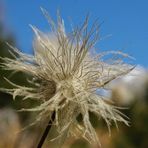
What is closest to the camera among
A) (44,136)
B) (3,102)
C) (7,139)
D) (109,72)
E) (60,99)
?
(44,136)

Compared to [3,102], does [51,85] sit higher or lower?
lower

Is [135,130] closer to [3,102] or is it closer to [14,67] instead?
[3,102]

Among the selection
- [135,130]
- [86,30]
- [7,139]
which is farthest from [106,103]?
[135,130]

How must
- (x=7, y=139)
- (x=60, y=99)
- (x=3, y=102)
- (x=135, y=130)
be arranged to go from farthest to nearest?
(x=135, y=130) < (x=3, y=102) < (x=7, y=139) < (x=60, y=99)

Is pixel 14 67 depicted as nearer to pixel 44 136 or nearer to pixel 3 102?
pixel 44 136

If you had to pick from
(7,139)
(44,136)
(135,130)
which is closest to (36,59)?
(44,136)

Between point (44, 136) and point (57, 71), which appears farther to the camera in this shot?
point (57, 71)

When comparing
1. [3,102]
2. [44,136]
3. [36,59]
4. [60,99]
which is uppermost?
[3,102]
